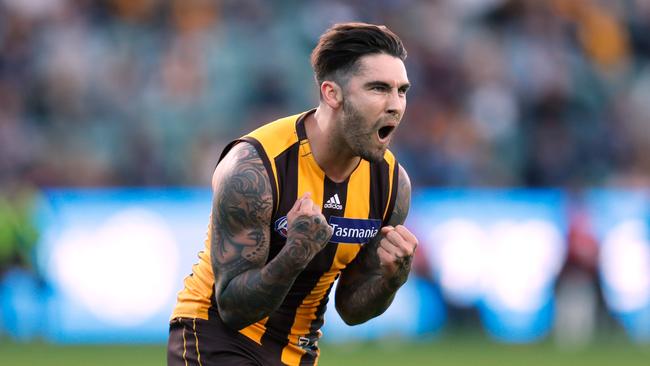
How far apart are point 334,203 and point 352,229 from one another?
168 millimetres

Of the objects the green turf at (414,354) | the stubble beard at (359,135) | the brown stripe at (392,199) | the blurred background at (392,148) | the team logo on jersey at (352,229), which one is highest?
the blurred background at (392,148)

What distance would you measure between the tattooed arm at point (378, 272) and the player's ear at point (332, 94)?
0.59 meters

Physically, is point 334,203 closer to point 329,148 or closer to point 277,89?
point 329,148

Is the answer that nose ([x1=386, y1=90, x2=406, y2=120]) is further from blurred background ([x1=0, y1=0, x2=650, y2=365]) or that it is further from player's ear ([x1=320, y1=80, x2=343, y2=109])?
blurred background ([x1=0, y1=0, x2=650, y2=365])

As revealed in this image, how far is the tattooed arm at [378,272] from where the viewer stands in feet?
20.3

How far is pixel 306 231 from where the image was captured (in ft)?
19.2

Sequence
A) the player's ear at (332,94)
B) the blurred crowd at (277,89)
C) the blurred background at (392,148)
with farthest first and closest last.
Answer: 1. the blurred crowd at (277,89)
2. the blurred background at (392,148)
3. the player's ear at (332,94)

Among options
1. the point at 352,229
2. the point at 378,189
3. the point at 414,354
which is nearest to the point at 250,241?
the point at 352,229

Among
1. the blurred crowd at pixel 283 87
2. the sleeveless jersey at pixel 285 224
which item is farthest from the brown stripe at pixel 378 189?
the blurred crowd at pixel 283 87

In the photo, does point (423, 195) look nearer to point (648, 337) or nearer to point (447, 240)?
point (447, 240)

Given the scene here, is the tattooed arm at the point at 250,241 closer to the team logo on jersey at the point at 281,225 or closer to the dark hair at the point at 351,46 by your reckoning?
the team logo on jersey at the point at 281,225

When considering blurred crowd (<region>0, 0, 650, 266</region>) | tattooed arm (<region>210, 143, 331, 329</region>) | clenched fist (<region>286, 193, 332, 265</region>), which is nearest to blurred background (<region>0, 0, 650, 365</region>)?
blurred crowd (<region>0, 0, 650, 266</region>)

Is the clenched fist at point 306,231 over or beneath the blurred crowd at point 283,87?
beneath

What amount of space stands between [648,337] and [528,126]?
339 centimetres
